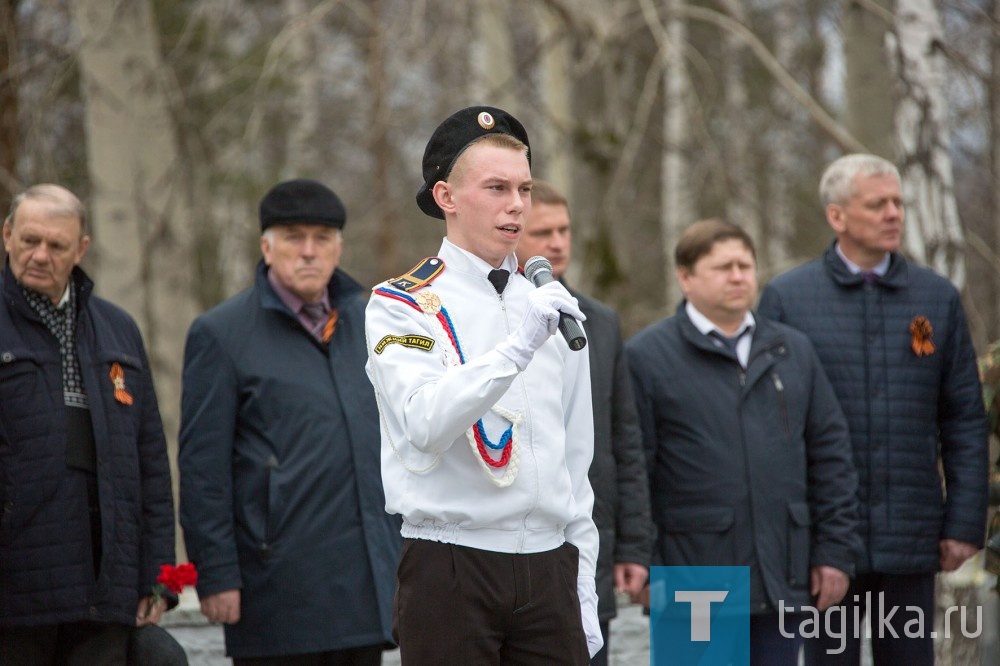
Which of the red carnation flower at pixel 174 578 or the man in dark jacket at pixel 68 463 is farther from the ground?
the man in dark jacket at pixel 68 463

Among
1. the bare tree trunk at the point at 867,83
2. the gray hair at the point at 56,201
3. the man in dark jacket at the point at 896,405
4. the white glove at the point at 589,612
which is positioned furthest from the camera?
the bare tree trunk at the point at 867,83

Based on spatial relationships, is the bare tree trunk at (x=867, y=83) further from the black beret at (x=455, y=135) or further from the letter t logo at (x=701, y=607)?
the black beret at (x=455, y=135)

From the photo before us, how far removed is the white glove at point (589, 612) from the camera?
3.27 metres

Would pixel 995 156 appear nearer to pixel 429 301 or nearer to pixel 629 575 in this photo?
pixel 629 575

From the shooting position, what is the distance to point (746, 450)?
4.70 metres

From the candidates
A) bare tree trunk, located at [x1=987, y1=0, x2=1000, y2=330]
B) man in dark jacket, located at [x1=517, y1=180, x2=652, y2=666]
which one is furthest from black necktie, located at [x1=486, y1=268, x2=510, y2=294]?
bare tree trunk, located at [x1=987, y1=0, x2=1000, y2=330]

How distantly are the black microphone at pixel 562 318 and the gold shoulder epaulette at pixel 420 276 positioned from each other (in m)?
0.23

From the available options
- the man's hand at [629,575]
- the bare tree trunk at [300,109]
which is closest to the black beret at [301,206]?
the man's hand at [629,575]

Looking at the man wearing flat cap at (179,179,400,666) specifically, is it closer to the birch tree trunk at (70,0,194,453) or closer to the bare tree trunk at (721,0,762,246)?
the birch tree trunk at (70,0,194,453)

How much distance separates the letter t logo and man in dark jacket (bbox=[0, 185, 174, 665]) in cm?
181

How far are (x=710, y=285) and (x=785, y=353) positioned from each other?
0.37 metres

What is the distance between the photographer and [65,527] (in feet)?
13.3

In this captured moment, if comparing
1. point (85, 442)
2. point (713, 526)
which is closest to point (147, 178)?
point (85, 442)

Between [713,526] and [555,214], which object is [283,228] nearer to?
[555,214]
